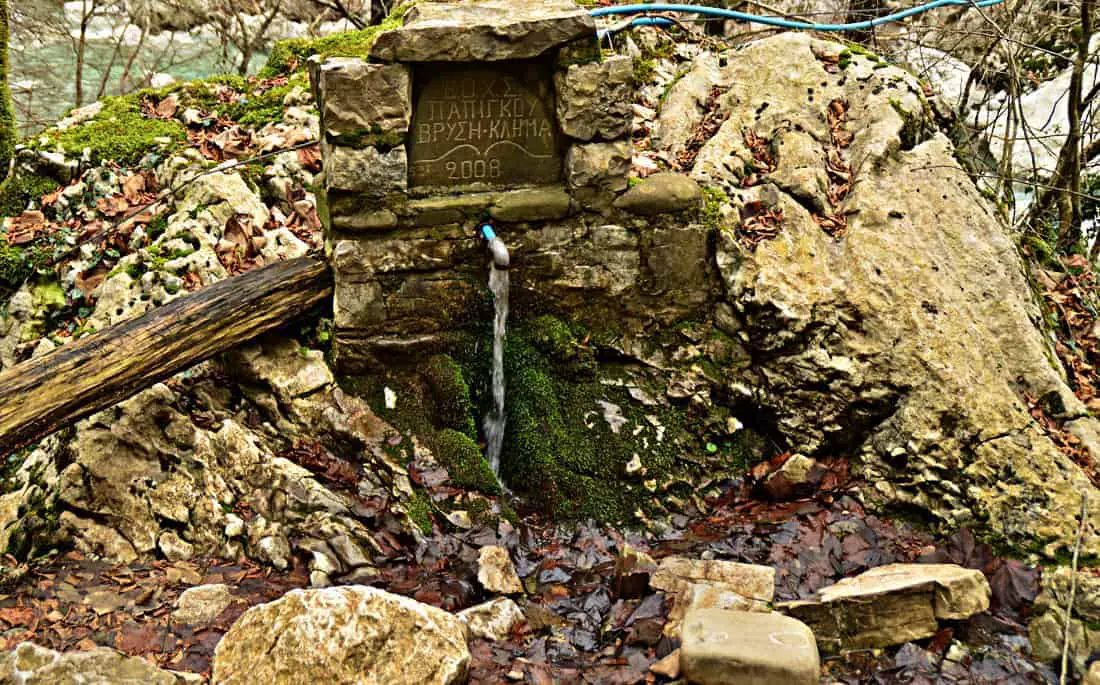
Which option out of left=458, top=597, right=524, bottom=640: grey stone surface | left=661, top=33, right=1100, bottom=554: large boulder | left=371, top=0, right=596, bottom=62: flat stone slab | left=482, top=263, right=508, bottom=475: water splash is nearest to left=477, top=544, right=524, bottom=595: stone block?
left=458, top=597, right=524, bottom=640: grey stone surface

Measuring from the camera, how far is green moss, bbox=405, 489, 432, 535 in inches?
167

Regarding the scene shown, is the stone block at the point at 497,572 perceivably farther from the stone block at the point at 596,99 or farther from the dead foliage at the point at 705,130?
the dead foliage at the point at 705,130

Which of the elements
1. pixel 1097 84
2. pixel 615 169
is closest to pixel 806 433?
pixel 615 169

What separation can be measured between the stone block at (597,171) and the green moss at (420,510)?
1766 millimetres

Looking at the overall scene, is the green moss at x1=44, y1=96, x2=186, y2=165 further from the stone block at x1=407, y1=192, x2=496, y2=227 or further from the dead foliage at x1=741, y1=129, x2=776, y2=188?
the dead foliage at x1=741, y1=129, x2=776, y2=188

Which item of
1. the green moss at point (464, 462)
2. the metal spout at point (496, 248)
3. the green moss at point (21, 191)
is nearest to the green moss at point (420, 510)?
the green moss at point (464, 462)

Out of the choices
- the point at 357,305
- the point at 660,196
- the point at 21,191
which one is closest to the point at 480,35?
the point at 660,196

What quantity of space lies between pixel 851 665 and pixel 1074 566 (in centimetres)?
99

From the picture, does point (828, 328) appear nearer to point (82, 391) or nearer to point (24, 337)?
point (82, 391)

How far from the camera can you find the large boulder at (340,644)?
9.94 ft

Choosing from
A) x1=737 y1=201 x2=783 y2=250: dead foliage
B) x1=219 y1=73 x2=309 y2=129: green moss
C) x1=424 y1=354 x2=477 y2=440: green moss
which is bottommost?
x1=424 y1=354 x2=477 y2=440: green moss

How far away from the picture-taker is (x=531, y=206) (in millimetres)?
4543

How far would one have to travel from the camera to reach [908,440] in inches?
174

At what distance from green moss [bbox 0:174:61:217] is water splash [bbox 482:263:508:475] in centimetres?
325
